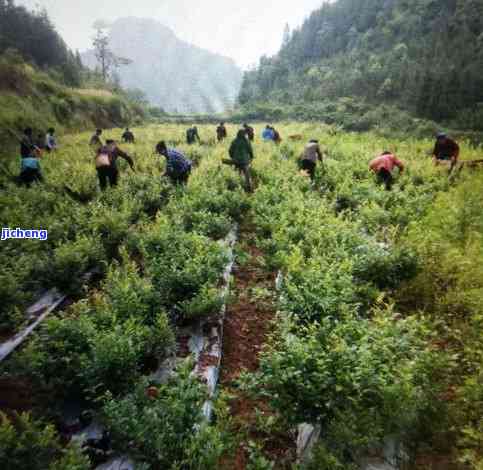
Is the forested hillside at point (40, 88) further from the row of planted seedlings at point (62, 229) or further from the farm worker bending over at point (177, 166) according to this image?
the farm worker bending over at point (177, 166)

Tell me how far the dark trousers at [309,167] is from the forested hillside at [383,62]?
45135mm

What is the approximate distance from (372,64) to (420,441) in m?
99.2

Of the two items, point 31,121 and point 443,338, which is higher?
point 31,121

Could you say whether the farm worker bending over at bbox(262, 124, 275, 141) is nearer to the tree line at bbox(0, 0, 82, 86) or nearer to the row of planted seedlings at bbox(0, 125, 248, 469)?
the row of planted seedlings at bbox(0, 125, 248, 469)

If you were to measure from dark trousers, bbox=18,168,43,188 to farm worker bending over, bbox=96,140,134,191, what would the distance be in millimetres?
2207

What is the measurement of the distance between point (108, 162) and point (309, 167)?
647cm

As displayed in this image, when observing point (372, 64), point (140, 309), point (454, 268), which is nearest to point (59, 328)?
point (140, 309)

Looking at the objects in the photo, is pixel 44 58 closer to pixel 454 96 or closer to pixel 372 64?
pixel 454 96

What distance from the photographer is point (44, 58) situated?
1719 inches

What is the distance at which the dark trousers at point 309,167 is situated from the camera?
11.7 m

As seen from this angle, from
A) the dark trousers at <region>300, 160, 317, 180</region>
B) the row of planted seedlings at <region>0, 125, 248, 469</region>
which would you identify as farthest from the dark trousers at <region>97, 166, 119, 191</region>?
the dark trousers at <region>300, 160, 317, 180</region>

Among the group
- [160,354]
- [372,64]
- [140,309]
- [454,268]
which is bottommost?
[160,354]

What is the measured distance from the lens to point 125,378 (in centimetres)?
371

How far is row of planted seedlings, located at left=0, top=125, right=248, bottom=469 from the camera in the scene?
2.79m
